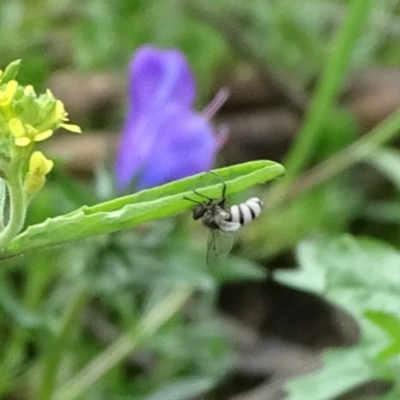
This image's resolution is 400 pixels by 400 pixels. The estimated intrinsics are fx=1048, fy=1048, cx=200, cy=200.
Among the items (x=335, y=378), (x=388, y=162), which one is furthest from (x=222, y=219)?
(x=388, y=162)

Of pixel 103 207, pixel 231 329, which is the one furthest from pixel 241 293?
pixel 103 207

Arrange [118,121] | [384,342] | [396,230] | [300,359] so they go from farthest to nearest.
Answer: [118,121]
[396,230]
[300,359]
[384,342]

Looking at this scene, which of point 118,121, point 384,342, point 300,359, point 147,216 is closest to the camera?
point 147,216

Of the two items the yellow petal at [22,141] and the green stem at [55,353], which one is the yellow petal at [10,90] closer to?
the yellow petal at [22,141]

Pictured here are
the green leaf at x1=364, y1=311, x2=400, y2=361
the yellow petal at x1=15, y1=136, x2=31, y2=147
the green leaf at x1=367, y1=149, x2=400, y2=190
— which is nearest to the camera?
the yellow petal at x1=15, y1=136, x2=31, y2=147

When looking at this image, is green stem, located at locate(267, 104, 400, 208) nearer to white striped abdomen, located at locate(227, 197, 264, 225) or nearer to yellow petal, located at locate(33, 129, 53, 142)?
white striped abdomen, located at locate(227, 197, 264, 225)

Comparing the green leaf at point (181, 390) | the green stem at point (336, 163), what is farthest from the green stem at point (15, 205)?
the green stem at point (336, 163)

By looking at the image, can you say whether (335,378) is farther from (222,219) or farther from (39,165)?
(39,165)

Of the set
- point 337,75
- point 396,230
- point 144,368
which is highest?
point 337,75

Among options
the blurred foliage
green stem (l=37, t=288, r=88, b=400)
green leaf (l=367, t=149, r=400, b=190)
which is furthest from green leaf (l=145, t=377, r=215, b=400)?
green leaf (l=367, t=149, r=400, b=190)

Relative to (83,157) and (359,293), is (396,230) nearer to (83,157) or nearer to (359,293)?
(83,157)
